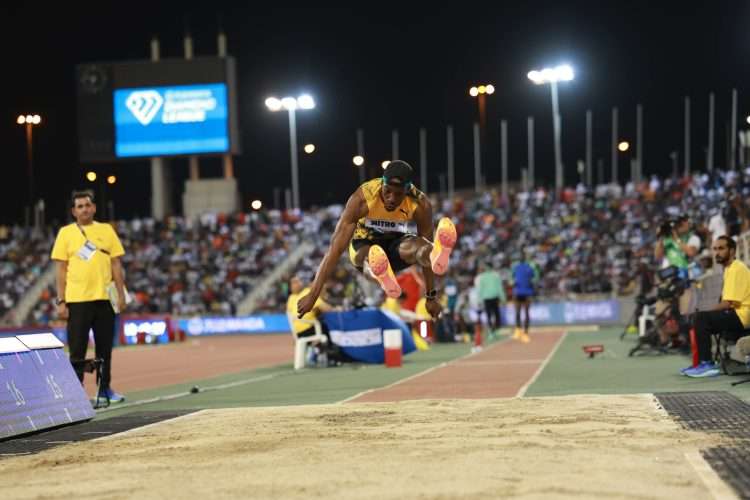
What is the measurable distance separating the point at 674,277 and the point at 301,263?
3077 cm

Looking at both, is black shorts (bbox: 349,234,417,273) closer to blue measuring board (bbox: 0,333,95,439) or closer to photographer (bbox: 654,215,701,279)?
blue measuring board (bbox: 0,333,95,439)

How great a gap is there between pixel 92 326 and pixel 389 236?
445 cm

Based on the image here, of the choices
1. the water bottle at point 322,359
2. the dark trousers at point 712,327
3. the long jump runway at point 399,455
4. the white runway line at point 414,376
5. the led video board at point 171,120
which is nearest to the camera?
the long jump runway at point 399,455

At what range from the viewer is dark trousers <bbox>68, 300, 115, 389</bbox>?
510 inches

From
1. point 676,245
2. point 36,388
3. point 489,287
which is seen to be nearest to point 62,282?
point 36,388

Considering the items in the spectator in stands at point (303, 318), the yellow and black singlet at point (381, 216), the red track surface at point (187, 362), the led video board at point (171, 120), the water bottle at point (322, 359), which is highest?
the led video board at point (171, 120)

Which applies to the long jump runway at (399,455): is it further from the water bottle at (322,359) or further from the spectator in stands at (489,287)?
the spectator in stands at (489,287)

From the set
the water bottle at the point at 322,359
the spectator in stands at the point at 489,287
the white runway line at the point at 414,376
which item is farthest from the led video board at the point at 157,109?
the water bottle at the point at 322,359

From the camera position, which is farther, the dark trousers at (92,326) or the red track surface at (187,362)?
the red track surface at (187,362)

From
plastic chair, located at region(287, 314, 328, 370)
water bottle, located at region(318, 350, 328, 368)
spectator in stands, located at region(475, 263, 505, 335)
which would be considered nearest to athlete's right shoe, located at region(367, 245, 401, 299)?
plastic chair, located at region(287, 314, 328, 370)

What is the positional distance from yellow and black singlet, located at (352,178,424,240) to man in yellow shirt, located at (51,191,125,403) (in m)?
3.81

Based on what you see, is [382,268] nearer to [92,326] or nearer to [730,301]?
[730,301]

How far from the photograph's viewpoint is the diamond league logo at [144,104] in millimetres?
51125

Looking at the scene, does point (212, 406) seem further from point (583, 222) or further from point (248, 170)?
point (248, 170)
